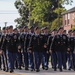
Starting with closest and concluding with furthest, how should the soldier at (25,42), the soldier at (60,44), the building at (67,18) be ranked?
1. the soldier at (60,44)
2. the soldier at (25,42)
3. the building at (67,18)

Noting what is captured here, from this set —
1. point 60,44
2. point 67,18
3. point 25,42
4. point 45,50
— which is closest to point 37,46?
point 25,42

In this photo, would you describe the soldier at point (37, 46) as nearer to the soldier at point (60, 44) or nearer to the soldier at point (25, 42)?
the soldier at point (25, 42)

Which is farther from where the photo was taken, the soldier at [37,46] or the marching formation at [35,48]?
the soldier at [37,46]

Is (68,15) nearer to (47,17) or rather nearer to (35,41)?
(47,17)

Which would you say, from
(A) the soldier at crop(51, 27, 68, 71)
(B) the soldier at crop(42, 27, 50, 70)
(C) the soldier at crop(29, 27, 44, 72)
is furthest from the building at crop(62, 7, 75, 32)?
(C) the soldier at crop(29, 27, 44, 72)

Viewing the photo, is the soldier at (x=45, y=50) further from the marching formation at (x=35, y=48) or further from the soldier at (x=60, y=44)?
the soldier at (x=60, y=44)

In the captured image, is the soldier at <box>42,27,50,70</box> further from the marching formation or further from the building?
the building

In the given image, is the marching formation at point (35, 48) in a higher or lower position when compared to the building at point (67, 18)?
lower

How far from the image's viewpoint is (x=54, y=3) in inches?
2478

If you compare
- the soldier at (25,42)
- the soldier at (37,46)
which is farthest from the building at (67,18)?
the soldier at (37,46)

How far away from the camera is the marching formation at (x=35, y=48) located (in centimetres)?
1652

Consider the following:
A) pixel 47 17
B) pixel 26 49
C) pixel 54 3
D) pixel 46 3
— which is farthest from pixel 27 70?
pixel 54 3

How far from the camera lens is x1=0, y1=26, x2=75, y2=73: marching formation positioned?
54.2 feet

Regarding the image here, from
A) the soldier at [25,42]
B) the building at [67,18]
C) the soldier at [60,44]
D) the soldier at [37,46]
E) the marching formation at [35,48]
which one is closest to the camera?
the marching formation at [35,48]
